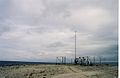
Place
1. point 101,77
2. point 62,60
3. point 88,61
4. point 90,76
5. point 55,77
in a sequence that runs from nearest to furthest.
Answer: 1. point 101,77
2. point 90,76
3. point 55,77
4. point 88,61
5. point 62,60

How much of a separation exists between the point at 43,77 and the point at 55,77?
393 mm

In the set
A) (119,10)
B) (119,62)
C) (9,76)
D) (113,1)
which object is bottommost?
(9,76)

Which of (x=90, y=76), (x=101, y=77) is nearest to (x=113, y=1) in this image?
(x=101, y=77)

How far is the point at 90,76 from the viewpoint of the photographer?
5324 millimetres

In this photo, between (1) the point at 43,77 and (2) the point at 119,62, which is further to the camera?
(1) the point at 43,77

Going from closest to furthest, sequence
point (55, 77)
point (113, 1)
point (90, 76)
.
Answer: point (113, 1) < point (90, 76) < point (55, 77)

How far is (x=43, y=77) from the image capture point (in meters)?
5.91

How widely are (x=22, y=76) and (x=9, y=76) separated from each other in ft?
1.34

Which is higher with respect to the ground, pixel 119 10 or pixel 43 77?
pixel 119 10

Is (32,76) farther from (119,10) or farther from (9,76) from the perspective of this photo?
(119,10)

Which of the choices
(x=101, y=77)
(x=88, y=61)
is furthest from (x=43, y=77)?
(x=88, y=61)

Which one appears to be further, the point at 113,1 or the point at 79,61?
the point at 79,61

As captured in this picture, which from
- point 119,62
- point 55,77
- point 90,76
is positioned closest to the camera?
point 119,62

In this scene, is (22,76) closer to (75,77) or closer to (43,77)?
(43,77)
